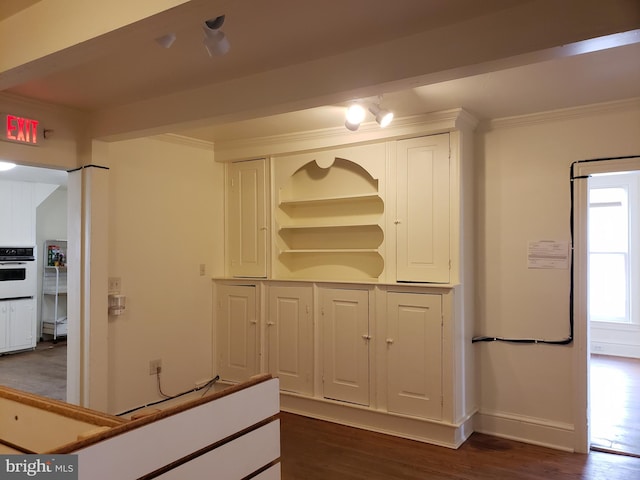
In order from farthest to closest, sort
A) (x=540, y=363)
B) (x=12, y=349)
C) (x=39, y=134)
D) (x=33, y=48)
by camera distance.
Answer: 1. (x=12, y=349)
2. (x=540, y=363)
3. (x=39, y=134)
4. (x=33, y=48)

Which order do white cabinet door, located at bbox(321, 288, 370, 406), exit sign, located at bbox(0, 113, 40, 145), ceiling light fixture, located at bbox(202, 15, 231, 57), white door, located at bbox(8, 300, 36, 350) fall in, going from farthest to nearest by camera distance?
white door, located at bbox(8, 300, 36, 350), white cabinet door, located at bbox(321, 288, 370, 406), exit sign, located at bbox(0, 113, 40, 145), ceiling light fixture, located at bbox(202, 15, 231, 57)

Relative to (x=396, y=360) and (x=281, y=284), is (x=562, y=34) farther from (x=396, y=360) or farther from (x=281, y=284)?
(x=281, y=284)

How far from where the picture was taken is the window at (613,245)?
6.67 meters

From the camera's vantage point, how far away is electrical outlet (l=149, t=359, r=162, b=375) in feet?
13.4

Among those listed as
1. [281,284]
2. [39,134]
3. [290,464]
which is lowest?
[290,464]

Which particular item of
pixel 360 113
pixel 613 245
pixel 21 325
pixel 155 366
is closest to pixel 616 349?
pixel 613 245

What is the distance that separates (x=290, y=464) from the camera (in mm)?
3299

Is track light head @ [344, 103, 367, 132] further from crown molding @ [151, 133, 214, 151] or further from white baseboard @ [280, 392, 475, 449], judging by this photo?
white baseboard @ [280, 392, 475, 449]

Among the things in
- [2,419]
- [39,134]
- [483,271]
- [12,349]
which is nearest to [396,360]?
[483,271]

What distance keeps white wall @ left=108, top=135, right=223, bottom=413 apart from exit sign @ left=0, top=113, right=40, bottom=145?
63 centimetres

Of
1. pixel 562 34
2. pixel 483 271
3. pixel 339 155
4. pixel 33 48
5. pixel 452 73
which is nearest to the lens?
pixel 562 34

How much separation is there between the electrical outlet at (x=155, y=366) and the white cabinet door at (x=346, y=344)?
57.3 inches

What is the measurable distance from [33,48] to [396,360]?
3.11 m

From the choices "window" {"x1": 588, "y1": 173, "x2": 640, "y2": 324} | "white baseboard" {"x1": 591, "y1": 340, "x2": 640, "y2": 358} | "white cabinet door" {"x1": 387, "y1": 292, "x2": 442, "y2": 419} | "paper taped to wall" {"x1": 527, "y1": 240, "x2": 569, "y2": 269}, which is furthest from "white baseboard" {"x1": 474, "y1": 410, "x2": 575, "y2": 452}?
"white baseboard" {"x1": 591, "y1": 340, "x2": 640, "y2": 358}
